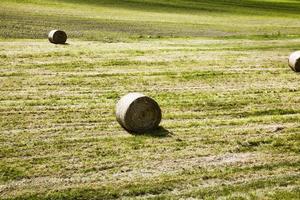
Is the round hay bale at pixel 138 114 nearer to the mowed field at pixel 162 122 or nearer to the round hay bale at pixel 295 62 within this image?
the mowed field at pixel 162 122

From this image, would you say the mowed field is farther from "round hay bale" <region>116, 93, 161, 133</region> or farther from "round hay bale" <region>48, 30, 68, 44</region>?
"round hay bale" <region>48, 30, 68, 44</region>

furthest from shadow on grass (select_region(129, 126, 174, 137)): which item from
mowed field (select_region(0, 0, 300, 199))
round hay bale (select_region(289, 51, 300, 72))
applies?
round hay bale (select_region(289, 51, 300, 72))

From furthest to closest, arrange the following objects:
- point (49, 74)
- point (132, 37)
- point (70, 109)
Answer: point (132, 37) → point (49, 74) → point (70, 109)

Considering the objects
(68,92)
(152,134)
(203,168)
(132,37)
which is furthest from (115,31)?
(203,168)

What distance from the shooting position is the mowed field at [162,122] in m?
10.7

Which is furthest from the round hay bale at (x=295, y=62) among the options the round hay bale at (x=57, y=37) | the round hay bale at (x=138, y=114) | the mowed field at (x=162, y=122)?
the round hay bale at (x=57, y=37)

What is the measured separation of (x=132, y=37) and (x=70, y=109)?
2113 centimetres

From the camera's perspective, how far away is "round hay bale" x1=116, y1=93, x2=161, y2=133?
1392 centimetres

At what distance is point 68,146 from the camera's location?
41.9 feet

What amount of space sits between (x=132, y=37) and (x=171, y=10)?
3035 centimetres

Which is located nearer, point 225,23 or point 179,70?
point 179,70

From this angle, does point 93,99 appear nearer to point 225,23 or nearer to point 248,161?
point 248,161

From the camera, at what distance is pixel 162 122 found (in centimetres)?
1518

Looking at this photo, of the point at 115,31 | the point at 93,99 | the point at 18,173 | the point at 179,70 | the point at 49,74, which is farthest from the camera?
the point at 115,31
